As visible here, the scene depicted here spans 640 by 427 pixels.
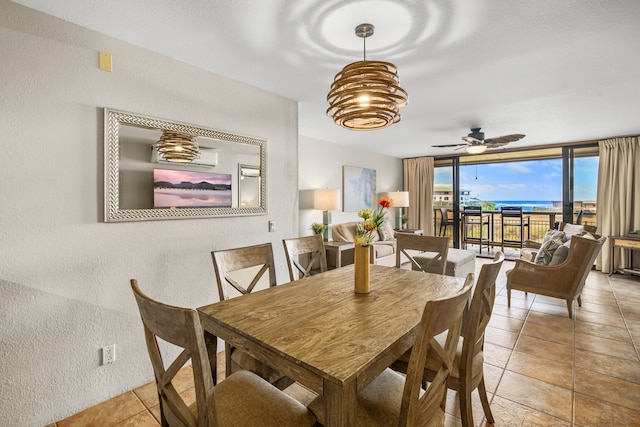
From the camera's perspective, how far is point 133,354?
2055 millimetres

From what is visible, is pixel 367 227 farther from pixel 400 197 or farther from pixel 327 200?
pixel 400 197

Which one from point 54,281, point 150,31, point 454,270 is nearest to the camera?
point 54,281

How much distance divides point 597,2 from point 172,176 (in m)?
2.88

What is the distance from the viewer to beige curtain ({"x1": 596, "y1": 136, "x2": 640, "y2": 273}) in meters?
4.80

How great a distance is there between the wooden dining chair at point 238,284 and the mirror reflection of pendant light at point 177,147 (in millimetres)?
883

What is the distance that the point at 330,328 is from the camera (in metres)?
1.24

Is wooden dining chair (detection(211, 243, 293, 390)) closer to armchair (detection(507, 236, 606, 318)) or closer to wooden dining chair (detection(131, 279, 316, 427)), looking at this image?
wooden dining chair (detection(131, 279, 316, 427))

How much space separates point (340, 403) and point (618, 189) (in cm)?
651

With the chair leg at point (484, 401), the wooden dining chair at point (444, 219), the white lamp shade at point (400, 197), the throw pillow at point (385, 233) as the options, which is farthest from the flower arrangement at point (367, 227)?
the wooden dining chair at point (444, 219)

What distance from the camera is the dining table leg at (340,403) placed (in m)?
0.89

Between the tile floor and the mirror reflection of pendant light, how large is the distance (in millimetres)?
1667

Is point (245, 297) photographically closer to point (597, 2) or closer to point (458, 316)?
point (458, 316)

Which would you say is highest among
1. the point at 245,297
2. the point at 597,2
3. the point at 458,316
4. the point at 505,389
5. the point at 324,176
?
the point at 597,2

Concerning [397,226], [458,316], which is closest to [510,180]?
[397,226]
